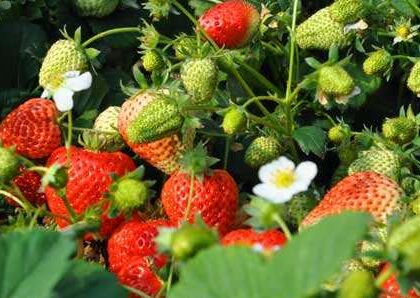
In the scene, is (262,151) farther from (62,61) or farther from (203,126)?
(62,61)

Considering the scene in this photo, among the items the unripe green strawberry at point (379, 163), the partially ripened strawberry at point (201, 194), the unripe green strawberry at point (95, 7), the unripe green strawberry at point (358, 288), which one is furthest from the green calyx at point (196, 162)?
the unripe green strawberry at point (358, 288)

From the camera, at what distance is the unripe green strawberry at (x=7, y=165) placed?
1365 millimetres

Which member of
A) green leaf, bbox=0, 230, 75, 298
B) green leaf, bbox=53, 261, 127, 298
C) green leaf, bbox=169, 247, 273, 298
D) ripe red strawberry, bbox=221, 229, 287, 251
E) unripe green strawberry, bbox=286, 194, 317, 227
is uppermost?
green leaf, bbox=169, 247, 273, 298

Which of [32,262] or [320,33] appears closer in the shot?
[32,262]

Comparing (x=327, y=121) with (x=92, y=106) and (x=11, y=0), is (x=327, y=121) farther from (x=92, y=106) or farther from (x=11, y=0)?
(x=11, y=0)

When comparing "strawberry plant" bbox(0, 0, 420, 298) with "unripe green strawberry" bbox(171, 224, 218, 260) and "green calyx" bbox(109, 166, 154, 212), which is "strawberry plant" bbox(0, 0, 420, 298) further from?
"unripe green strawberry" bbox(171, 224, 218, 260)


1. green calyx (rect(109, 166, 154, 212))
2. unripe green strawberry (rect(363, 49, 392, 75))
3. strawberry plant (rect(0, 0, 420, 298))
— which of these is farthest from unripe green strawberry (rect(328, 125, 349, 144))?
green calyx (rect(109, 166, 154, 212))

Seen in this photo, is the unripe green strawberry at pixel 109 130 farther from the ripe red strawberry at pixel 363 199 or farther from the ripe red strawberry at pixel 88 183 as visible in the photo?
the ripe red strawberry at pixel 363 199

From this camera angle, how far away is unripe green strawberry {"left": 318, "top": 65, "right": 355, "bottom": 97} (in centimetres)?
149

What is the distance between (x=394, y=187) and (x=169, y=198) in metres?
0.29

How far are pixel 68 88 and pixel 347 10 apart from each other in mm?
452

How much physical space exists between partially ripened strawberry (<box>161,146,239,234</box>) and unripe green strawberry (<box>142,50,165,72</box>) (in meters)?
0.17

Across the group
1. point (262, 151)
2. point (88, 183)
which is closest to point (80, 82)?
point (88, 183)

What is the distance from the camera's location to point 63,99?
145cm
